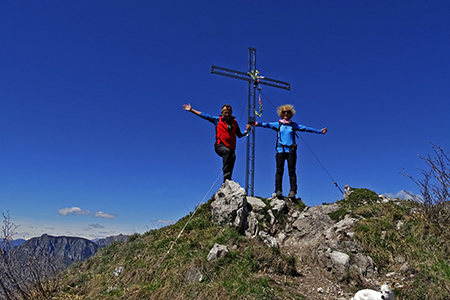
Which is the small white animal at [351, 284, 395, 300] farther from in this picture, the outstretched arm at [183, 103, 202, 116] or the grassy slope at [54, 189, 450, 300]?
the outstretched arm at [183, 103, 202, 116]

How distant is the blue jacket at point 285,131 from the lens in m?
10.3

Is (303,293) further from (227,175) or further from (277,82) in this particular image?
(277,82)

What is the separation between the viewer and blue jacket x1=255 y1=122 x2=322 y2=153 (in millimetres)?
10289

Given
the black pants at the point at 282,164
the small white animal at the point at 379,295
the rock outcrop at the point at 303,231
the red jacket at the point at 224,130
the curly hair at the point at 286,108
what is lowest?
the small white animal at the point at 379,295

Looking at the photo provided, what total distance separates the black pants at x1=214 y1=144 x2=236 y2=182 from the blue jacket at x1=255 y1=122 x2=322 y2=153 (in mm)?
1460

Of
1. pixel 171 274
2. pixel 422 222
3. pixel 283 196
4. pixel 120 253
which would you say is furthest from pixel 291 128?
pixel 120 253

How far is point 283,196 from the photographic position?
10633mm

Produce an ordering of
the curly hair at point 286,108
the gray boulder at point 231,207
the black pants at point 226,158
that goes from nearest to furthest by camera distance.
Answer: the gray boulder at point 231,207, the black pants at point 226,158, the curly hair at point 286,108

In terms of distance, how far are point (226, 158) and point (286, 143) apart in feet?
6.90

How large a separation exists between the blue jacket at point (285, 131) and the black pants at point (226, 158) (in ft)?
4.79

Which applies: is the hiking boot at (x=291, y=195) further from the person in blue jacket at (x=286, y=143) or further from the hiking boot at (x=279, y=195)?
the hiking boot at (x=279, y=195)

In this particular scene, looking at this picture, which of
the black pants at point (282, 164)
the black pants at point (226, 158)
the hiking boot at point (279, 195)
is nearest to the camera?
the black pants at point (226, 158)

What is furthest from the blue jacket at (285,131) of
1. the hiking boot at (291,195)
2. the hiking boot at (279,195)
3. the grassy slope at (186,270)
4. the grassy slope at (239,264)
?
the grassy slope at (186,270)

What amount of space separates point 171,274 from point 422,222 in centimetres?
640
